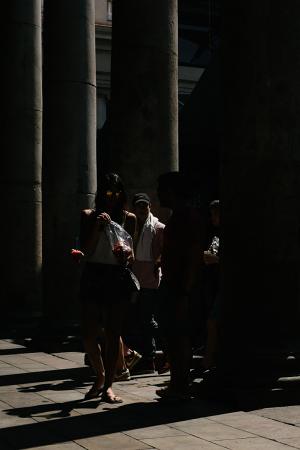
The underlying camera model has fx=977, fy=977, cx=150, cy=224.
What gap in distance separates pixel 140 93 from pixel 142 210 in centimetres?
186

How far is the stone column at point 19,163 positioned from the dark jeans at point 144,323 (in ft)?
21.4

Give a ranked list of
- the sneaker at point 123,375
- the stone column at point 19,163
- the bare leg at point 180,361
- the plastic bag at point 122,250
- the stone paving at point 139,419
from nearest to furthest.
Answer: the stone paving at point 139,419, the bare leg at point 180,361, the plastic bag at point 122,250, the sneaker at point 123,375, the stone column at point 19,163

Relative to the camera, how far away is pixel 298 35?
27.0 ft

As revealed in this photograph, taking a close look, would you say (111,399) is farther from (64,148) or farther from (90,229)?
(64,148)

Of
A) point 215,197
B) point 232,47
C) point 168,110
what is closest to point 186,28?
point 215,197

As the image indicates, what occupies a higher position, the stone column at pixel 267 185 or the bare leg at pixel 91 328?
the stone column at pixel 267 185

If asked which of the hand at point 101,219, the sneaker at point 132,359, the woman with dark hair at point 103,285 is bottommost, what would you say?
the sneaker at point 132,359

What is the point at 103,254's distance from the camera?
28.3 ft

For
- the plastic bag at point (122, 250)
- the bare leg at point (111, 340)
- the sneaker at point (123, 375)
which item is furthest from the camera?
the sneaker at point (123, 375)

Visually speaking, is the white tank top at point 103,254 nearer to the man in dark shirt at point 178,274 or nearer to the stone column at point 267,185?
the man in dark shirt at point 178,274

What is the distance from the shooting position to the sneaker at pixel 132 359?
10406 mm

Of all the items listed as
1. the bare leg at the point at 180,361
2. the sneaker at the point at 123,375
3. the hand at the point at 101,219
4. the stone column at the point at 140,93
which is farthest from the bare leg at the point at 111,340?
the stone column at the point at 140,93

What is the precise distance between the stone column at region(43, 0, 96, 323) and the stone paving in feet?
14.2

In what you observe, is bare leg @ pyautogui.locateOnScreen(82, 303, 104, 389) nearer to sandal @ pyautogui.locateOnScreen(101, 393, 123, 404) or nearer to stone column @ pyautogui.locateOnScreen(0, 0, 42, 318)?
sandal @ pyautogui.locateOnScreen(101, 393, 123, 404)
